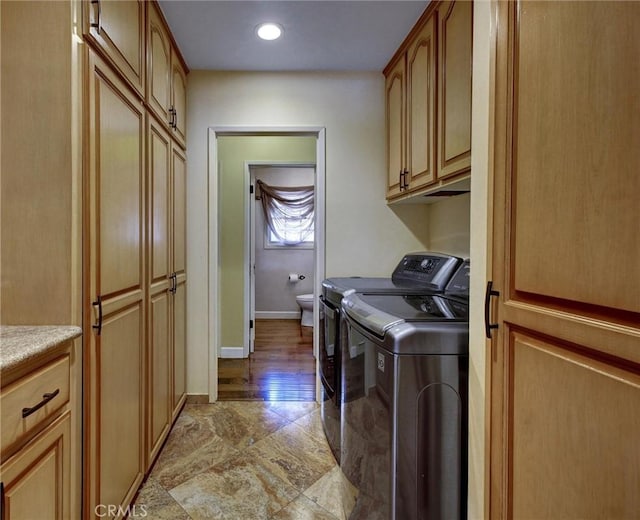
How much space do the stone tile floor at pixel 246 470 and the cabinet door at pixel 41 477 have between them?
26.7 inches

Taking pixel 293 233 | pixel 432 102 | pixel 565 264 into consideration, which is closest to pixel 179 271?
pixel 432 102

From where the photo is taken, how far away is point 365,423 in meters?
1.32

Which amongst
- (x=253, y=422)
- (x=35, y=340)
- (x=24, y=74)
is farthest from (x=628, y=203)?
(x=253, y=422)

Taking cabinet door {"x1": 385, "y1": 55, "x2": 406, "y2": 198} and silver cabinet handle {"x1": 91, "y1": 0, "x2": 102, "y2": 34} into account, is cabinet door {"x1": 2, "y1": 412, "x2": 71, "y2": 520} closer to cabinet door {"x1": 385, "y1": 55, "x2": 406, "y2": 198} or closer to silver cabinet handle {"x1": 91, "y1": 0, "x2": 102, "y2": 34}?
silver cabinet handle {"x1": 91, "y1": 0, "x2": 102, "y2": 34}

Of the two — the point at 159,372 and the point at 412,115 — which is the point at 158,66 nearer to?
the point at 412,115

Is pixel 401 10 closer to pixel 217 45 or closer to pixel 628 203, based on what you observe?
pixel 217 45

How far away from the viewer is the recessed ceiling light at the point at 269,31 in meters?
2.04

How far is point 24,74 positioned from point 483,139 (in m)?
1.36

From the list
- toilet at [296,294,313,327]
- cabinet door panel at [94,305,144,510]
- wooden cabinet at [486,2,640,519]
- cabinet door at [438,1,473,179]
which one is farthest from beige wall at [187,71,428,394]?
toilet at [296,294,313,327]

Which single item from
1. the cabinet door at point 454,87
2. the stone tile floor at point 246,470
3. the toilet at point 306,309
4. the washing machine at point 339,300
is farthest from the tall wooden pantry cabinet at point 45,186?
the toilet at point 306,309

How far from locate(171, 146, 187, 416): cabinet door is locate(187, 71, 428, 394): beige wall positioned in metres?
0.08

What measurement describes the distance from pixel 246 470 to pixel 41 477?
3.71 ft

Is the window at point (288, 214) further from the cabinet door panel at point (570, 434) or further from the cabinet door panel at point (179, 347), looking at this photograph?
the cabinet door panel at point (570, 434)

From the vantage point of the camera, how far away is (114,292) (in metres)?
1.36
